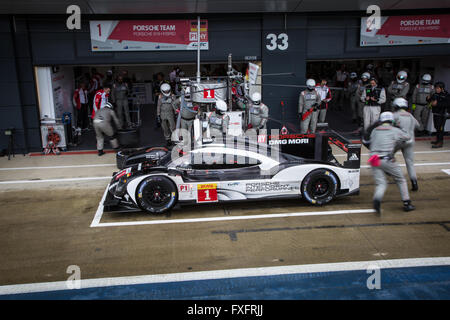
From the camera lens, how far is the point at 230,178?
8125 mm

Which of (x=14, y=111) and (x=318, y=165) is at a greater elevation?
(x=14, y=111)

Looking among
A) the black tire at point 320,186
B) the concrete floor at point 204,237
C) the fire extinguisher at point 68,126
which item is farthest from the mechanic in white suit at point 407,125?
the fire extinguisher at point 68,126

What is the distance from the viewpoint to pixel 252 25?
13.5 metres

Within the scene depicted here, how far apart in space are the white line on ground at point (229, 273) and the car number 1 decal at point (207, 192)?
80.7 inches

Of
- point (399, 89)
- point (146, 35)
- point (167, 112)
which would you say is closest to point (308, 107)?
point (399, 89)

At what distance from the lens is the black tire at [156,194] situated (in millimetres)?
7906

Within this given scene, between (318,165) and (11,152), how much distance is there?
9.48 m

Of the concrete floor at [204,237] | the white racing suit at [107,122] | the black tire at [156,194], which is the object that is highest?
the white racing suit at [107,122]

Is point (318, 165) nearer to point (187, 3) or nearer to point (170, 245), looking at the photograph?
point (170, 245)

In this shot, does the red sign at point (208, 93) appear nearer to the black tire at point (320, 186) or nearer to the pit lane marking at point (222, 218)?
the black tire at point (320, 186)

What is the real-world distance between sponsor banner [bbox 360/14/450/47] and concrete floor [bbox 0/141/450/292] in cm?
591

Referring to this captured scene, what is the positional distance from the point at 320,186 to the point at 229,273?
2.97 m
